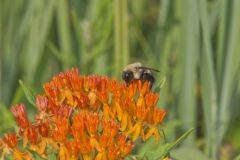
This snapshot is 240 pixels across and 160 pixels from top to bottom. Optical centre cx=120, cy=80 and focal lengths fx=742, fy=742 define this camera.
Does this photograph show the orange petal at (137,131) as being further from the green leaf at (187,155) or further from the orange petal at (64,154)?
the green leaf at (187,155)

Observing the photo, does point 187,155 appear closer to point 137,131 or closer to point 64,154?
point 137,131

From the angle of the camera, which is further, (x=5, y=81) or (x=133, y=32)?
(x=133, y=32)

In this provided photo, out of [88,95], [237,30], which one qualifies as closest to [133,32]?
[237,30]

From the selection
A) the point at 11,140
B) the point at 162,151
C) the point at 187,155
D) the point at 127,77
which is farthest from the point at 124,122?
the point at 187,155

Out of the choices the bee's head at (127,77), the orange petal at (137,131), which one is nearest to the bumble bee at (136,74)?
the bee's head at (127,77)

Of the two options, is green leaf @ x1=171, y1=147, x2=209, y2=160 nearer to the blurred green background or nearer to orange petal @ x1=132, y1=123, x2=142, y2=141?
the blurred green background

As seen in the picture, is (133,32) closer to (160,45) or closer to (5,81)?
(160,45)
